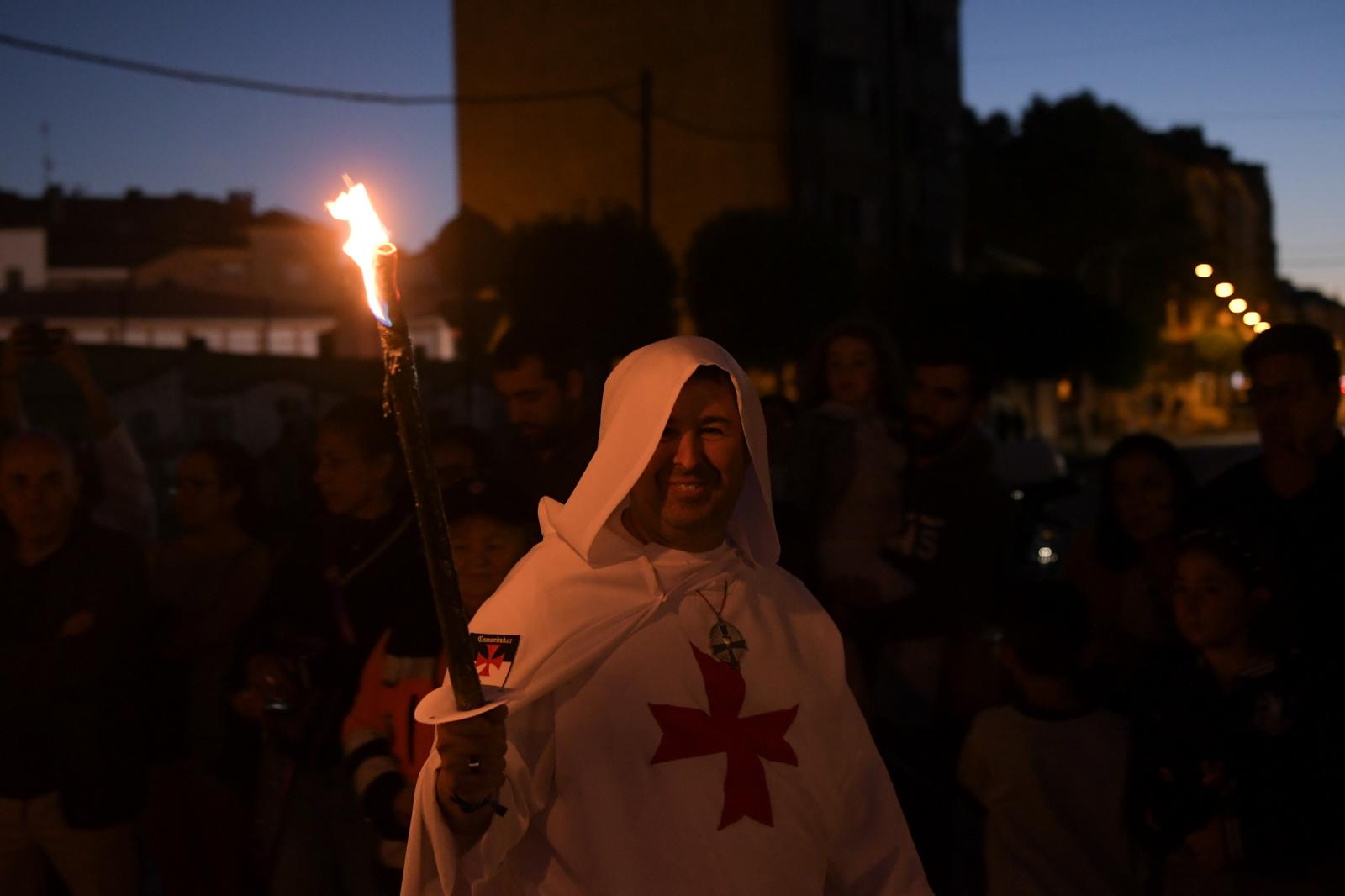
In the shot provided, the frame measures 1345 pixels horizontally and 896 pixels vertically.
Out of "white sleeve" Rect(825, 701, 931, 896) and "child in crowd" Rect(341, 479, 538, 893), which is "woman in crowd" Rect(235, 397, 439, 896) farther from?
"white sleeve" Rect(825, 701, 931, 896)

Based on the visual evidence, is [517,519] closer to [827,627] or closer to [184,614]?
[827,627]

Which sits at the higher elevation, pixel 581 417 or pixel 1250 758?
pixel 581 417

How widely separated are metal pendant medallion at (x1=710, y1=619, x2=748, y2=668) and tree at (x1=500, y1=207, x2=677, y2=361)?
26632mm

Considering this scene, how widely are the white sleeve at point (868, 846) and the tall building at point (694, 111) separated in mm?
30992

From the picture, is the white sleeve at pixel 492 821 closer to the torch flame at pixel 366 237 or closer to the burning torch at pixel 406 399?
the burning torch at pixel 406 399

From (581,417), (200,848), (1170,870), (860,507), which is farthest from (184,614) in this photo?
(1170,870)

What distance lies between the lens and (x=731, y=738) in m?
2.71

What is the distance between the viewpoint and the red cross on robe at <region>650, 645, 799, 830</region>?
8.77 feet

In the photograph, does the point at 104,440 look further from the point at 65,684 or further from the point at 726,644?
the point at 726,644

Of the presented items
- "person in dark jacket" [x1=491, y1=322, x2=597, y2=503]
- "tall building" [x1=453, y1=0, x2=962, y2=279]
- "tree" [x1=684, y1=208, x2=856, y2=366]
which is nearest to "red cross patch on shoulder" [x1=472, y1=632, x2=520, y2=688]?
"person in dark jacket" [x1=491, y1=322, x2=597, y2=503]

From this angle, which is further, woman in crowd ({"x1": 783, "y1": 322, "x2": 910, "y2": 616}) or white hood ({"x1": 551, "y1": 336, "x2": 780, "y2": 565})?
woman in crowd ({"x1": 783, "y1": 322, "x2": 910, "y2": 616})

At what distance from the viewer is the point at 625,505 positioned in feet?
9.65

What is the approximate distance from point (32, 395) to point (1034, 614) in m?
13.0

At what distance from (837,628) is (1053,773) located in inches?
55.3
